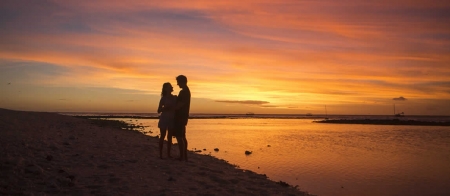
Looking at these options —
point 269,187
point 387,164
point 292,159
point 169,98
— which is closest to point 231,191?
point 269,187

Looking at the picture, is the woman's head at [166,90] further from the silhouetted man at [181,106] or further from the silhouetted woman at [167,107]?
the silhouetted man at [181,106]

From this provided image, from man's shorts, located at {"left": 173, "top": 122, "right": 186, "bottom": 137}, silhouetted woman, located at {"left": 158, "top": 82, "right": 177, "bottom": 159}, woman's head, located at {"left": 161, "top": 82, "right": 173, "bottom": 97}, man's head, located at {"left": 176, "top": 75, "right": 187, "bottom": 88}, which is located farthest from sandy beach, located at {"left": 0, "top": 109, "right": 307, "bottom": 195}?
man's head, located at {"left": 176, "top": 75, "right": 187, "bottom": 88}

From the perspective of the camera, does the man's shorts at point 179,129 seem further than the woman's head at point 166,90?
No

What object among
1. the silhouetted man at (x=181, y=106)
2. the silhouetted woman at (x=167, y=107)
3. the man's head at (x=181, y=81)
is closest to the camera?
the man's head at (x=181, y=81)

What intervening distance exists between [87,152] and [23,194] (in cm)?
550

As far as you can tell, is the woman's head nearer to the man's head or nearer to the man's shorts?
the man's head

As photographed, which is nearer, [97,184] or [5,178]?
[5,178]

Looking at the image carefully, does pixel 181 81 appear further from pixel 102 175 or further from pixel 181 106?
pixel 102 175

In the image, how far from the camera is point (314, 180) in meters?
14.4

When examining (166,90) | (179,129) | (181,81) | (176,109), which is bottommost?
(179,129)

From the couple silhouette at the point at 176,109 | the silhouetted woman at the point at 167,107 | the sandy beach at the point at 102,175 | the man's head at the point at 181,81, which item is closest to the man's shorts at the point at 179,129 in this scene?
the couple silhouette at the point at 176,109

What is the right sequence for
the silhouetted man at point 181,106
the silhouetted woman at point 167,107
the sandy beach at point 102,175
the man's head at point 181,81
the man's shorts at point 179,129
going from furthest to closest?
the silhouetted woman at point 167,107, the man's shorts at point 179,129, the silhouetted man at point 181,106, the man's head at point 181,81, the sandy beach at point 102,175

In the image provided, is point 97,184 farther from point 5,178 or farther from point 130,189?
point 5,178

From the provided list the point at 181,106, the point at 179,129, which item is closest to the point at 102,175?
the point at 179,129
